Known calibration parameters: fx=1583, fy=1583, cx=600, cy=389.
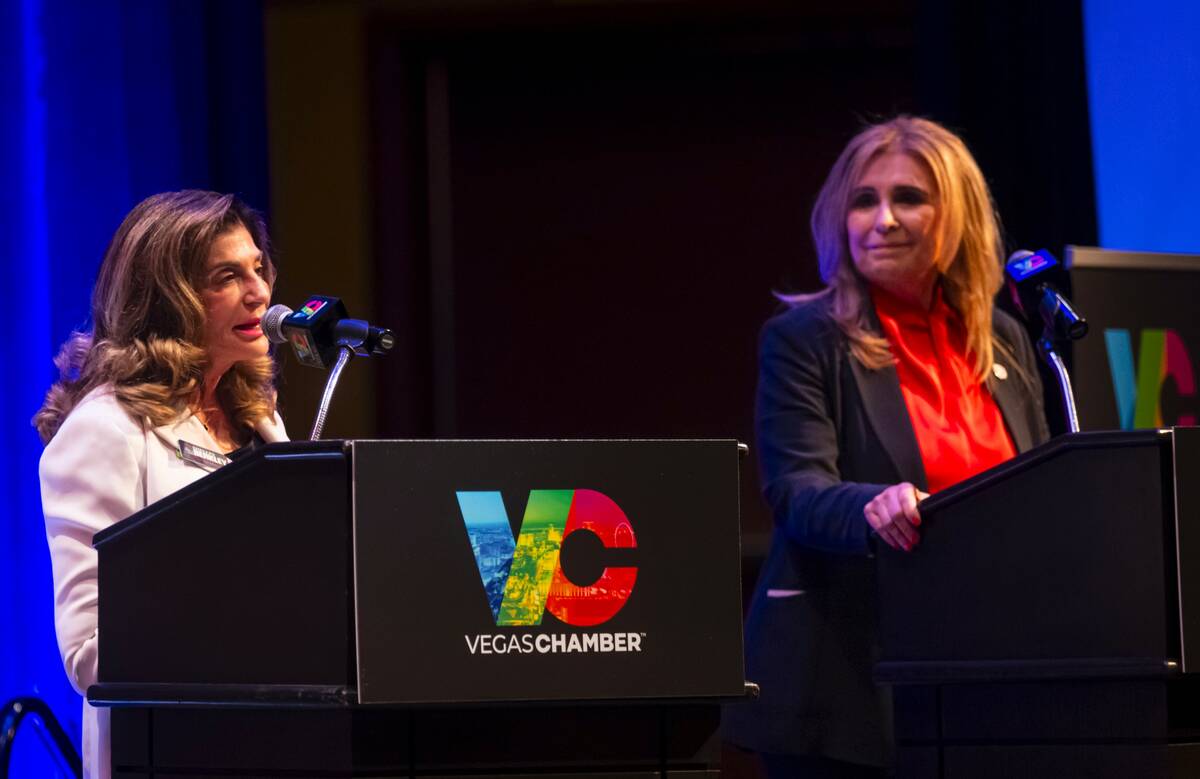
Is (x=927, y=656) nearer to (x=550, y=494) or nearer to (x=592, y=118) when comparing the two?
(x=550, y=494)

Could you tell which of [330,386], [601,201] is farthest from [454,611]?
[601,201]

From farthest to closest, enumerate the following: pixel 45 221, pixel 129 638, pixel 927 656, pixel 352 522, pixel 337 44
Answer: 1. pixel 337 44
2. pixel 45 221
3. pixel 927 656
4. pixel 129 638
5. pixel 352 522

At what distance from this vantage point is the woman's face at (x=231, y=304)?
7.09ft

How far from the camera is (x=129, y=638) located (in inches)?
60.7

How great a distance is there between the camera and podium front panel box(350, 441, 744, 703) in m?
1.41

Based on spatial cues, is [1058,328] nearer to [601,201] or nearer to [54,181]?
[54,181]

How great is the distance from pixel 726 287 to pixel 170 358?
2427mm

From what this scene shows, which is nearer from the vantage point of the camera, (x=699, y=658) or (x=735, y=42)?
(x=699, y=658)

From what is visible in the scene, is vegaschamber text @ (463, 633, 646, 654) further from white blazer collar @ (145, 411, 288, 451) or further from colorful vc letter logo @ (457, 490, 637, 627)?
white blazer collar @ (145, 411, 288, 451)

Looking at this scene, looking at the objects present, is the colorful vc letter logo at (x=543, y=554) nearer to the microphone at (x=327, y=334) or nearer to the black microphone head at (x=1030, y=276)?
A: the microphone at (x=327, y=334)

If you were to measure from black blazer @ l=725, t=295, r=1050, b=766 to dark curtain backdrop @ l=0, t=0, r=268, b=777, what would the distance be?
46.0 inches

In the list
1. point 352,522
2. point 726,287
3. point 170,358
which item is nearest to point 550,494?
point 352,522

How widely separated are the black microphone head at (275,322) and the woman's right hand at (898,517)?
2.37 feet

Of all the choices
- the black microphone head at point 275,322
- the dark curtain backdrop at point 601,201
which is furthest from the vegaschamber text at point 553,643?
the dark curtain backdrop at point 601,201
